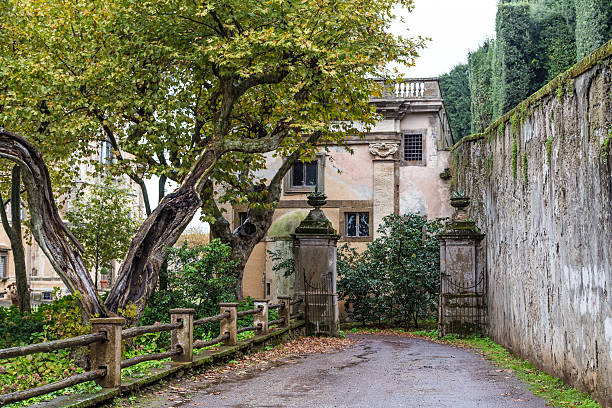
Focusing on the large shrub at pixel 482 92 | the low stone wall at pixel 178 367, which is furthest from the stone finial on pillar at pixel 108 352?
the large shrub at pixel 482 92

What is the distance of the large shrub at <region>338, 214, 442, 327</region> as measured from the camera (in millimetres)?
23469

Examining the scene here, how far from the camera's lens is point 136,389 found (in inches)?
373

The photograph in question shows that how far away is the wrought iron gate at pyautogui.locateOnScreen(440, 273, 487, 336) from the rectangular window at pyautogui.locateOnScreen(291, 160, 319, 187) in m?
10.5

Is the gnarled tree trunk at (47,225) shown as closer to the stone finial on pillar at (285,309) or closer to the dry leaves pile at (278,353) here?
the dry leaves pile at (278,353)

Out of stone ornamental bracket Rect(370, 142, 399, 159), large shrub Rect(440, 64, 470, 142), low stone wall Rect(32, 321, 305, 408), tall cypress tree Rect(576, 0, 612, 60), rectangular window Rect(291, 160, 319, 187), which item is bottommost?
low stone wall Rect(32, 321, 305, 408)

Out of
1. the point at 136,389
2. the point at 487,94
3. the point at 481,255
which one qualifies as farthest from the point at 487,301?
the point at 487,94

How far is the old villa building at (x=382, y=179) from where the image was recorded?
91.9 feet

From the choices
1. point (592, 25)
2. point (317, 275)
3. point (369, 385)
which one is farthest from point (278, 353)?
point (592, 25)

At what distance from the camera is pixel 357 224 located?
28266 millimetres

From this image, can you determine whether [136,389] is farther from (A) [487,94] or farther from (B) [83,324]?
(A) [487,94]

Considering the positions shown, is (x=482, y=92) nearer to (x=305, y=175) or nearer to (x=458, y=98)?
(x=458, y=98)

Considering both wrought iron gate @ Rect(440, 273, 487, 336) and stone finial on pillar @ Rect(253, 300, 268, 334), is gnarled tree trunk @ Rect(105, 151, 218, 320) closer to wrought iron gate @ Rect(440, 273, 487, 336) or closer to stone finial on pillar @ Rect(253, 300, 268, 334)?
stone finial on pillar @ Rect(253, 300, 268, 334)

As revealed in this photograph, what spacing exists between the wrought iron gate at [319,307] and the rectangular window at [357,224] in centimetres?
949

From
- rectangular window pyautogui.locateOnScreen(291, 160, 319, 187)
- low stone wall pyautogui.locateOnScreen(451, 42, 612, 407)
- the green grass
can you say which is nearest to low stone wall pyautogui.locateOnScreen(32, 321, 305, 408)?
the green grass
